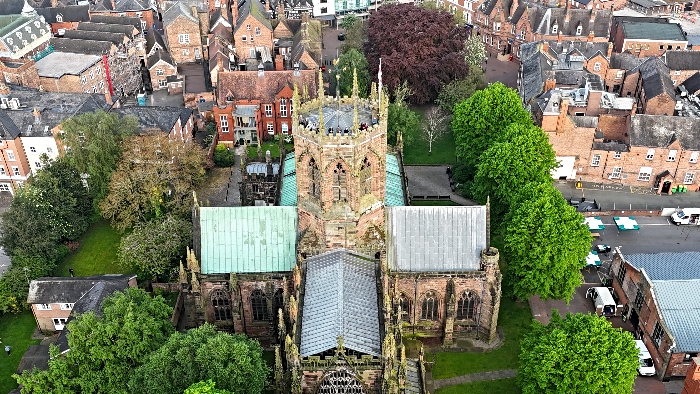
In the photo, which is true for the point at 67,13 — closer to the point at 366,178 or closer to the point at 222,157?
the point at 222,157

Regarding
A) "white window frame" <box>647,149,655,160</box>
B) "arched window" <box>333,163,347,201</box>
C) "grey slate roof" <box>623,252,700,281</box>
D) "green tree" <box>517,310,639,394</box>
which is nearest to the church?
"arched window" <box>333,163,347,201</box>

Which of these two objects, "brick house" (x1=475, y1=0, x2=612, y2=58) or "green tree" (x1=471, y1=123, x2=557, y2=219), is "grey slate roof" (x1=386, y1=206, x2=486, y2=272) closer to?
"green tree" (x1=471, y1=123, x2=557, y2=219)

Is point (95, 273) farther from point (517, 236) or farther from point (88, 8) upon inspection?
point (88, 8)

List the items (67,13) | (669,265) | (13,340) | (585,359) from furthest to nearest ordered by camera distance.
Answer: (67,13), (669,265), (13,340), (585,359)

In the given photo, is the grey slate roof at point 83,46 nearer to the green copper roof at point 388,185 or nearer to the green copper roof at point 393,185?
the green copper roof at point 388,185

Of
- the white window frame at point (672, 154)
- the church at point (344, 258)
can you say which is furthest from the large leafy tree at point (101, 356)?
the white window frame at point (672, 154)

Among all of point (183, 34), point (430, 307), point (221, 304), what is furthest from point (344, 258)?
point (183, 34)

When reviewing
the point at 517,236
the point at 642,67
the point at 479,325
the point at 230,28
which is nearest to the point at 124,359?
the point at 479,325
